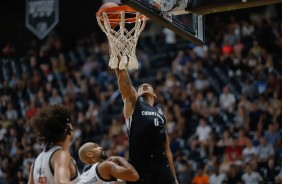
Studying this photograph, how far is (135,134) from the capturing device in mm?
6953

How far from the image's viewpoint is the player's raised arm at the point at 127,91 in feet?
22.7

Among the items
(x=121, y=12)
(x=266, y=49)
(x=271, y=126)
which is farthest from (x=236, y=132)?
(x=121, y=12)

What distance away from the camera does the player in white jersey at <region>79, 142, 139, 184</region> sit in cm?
676

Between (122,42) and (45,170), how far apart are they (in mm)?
1962

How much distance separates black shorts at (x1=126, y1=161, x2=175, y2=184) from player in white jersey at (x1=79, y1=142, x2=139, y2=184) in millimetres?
146

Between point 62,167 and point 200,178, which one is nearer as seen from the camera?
point 62,167

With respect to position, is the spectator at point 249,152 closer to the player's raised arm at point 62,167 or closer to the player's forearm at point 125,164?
the player's forearm at point 125,164

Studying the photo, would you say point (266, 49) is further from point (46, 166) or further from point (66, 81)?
point (46, 166)

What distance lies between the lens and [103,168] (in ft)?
22.9

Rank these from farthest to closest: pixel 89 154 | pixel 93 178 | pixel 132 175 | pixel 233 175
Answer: pixel 233 175, pixel 89 154, pixel 93 178, pixel 132 175

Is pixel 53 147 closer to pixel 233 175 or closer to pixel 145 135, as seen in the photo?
pixel 145 135

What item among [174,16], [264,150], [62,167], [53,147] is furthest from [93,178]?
[264,150]

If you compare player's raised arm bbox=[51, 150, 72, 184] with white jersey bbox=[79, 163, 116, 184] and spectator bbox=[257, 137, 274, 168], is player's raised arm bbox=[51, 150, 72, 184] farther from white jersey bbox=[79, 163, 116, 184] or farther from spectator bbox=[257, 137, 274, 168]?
spectator bbox=[257, 137, 274, 168]

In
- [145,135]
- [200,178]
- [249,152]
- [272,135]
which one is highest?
→ [145,135]
